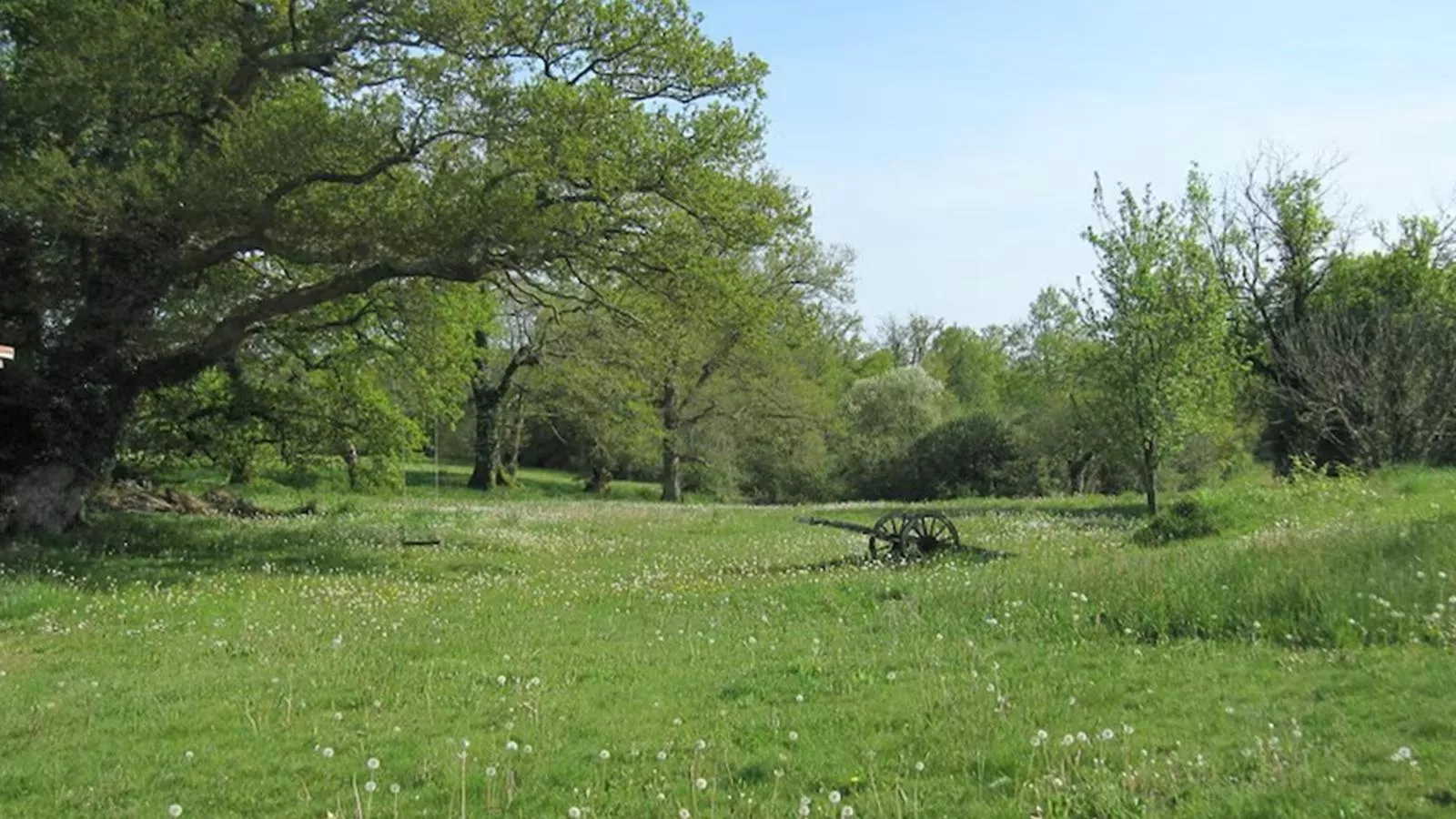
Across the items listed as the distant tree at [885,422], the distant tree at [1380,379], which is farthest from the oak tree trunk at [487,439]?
the distant tree at [1380,379]

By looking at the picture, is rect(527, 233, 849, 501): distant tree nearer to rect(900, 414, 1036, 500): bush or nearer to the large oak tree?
the large oak tree

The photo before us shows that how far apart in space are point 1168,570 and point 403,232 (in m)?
13.7

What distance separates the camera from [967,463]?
54250 mm

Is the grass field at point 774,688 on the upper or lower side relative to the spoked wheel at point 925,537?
lower

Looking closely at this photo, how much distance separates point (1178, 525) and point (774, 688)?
A: 13437mm

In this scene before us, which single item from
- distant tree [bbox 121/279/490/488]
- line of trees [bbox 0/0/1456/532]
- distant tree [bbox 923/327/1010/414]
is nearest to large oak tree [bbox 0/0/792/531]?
line of trees [bbox 0/0/1456/532]

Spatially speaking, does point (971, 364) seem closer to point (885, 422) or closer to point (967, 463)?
Answer: point (885, 422)


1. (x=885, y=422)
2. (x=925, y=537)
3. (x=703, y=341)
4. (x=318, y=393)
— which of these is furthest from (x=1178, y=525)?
(x=885, y=422)

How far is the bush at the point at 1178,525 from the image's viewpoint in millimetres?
19234

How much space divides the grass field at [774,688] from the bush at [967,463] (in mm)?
35598

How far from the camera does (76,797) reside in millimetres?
6848

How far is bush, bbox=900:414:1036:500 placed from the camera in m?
52.8

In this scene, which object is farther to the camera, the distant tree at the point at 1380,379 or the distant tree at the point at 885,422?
the distant tree at the point at 885,422

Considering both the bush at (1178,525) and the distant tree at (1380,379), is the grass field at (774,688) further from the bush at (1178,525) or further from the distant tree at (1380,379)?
the distant tree at (1380,379)
